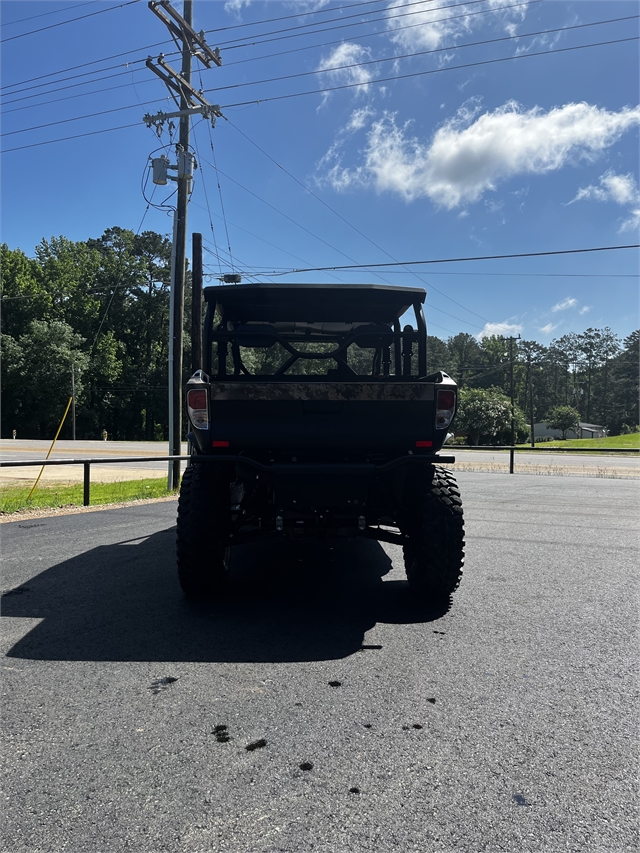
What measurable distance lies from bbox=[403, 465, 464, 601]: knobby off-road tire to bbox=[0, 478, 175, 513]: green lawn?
24.7ft

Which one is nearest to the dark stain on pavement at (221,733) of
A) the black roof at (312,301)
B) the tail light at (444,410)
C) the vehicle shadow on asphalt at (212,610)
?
the vehicle shadow on asphalt at (212,610)

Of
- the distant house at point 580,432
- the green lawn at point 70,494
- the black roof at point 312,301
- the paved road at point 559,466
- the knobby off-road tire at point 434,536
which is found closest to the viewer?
the knobby off-road tire at point 434,536

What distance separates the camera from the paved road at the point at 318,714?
193 cm

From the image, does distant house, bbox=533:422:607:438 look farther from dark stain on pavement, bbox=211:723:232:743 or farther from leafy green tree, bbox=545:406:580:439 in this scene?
dark stain on pavement, bbox=211:723:232:743

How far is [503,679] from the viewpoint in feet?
10.2

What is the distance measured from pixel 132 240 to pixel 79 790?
7040 cm

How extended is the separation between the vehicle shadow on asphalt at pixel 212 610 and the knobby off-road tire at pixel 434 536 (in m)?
0.24

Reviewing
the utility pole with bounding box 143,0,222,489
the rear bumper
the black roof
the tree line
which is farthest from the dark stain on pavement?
the tree line

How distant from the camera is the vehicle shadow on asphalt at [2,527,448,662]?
11.4ft

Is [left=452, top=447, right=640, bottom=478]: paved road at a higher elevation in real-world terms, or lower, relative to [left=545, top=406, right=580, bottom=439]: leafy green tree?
lower

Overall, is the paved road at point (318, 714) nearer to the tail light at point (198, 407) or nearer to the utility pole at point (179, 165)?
the tail light at point (198, 407)

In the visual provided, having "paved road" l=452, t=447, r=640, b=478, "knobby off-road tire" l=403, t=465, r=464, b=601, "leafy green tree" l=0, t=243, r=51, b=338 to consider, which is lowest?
"paved road" l=452, t=447, r=640, b=478

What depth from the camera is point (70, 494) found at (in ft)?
41.1

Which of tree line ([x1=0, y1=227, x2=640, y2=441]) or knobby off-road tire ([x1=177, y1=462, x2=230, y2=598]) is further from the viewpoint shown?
tree line ([x1=0, y1=227, x2=640, y2=441])
